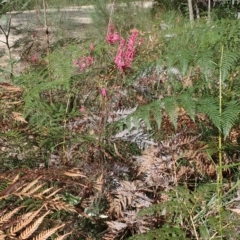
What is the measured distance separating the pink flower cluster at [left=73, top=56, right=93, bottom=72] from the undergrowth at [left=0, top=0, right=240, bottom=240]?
0.11 m

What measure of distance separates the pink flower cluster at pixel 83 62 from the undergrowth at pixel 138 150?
0.35 feet

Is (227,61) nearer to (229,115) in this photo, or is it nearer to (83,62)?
(229,115)

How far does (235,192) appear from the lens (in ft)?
5.83

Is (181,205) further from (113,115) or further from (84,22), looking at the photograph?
(84,22)

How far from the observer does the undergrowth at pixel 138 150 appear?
5.36 ft

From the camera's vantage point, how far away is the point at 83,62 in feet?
8.19

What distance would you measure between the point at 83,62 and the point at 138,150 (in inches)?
26.1

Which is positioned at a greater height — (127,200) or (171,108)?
(171,108)

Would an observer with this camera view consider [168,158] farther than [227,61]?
Yes

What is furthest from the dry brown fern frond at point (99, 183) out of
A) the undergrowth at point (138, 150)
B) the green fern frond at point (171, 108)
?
the green fern frond at point (171, 108)

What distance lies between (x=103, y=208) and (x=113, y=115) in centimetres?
35

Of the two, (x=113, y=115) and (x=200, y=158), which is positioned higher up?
(x=113, y=115)

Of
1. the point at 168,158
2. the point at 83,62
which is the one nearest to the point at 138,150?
the point at 168,158

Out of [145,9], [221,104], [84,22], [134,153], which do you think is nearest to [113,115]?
[134,153]
